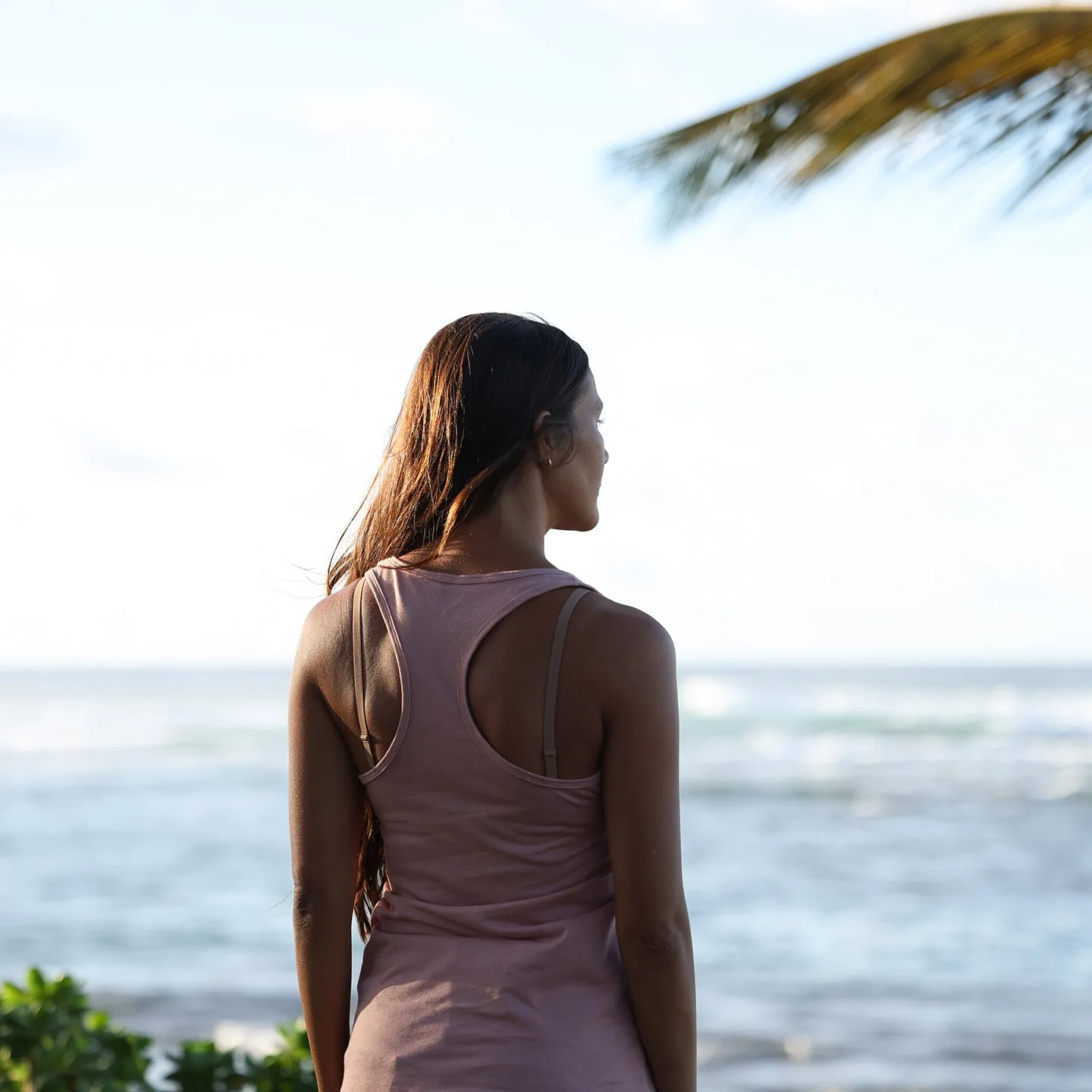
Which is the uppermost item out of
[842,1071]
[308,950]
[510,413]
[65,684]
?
[65,684]

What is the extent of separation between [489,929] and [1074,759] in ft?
71.8

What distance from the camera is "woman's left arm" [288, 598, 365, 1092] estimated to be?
5.47ft

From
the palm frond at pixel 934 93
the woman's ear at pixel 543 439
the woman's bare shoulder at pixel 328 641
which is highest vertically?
the palm frond at pixel 934 93

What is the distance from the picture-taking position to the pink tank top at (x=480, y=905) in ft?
4.91

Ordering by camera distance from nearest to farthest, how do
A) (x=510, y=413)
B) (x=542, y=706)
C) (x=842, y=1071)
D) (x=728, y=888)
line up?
(x=542, y=706) < (x=510, y=413) < (x=842, y=1071) < (x=728, y=888)

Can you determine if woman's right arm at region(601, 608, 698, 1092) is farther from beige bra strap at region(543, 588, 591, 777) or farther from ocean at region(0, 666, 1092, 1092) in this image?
ocean at region(0, 666, 1092, 1092)

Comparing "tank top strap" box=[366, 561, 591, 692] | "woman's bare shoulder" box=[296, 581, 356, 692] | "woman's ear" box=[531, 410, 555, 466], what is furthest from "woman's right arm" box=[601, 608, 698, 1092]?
"woman's bare shoulder" box=[296, 581, 356, 692]

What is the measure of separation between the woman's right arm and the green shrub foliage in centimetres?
174

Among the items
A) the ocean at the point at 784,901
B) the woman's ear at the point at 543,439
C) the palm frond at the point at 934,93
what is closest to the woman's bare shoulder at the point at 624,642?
the woman's ear at the point at 543,439

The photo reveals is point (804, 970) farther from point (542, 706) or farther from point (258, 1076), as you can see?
point (542, 706)

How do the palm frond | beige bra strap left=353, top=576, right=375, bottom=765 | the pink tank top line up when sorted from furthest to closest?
the palm frond < beige bra strap left=353, top=576, right=375, bottom=765 < the pink tank top

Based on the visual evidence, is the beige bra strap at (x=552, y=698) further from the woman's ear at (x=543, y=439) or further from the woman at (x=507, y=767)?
the woman's ear at (x=543, y=439)

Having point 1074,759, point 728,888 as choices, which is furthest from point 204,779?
point 1074,759

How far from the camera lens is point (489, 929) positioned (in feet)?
5.02
